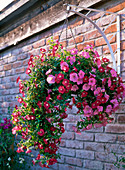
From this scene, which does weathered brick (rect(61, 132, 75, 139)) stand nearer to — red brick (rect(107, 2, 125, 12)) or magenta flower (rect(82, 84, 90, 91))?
magenta flower (rect(82, 84, 90, 91))

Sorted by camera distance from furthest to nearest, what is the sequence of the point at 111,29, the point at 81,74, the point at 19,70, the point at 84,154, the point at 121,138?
the point at 19,70
the point at 84,154
the point at 111,29
the point at 121,138
the point at 81,74

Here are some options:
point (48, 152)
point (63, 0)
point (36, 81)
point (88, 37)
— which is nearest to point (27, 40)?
point (63, 0)

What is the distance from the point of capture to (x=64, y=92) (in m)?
1.51

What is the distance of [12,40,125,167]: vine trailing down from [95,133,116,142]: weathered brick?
0.48m

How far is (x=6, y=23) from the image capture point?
3742mm

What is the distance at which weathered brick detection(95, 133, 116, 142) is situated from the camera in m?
2.07

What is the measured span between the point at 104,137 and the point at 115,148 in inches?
5.9

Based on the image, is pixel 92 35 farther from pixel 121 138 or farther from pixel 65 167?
pixel 65 167

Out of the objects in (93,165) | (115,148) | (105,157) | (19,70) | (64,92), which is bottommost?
(93,165)

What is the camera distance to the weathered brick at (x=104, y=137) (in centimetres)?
207

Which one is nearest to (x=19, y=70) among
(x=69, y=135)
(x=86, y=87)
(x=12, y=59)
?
(x=12, y=59)

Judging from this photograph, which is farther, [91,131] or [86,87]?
[91,131]

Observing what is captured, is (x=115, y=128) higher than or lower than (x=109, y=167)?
higher

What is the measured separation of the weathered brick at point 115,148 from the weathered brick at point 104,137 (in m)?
0.05
